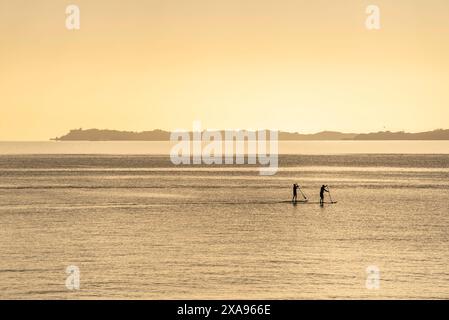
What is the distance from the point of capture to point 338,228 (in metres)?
49.6

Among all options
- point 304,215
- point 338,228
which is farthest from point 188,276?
point 304,215

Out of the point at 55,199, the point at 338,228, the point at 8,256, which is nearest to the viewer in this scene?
the point at 8,256

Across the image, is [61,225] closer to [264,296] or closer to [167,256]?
[167,256]

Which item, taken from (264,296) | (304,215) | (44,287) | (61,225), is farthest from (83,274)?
(304,215)

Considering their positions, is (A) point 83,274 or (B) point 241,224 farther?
(B) point 241,224

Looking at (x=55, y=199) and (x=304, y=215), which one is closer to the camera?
(x=304, y=215)

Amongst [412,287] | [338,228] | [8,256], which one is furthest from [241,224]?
[412,287]

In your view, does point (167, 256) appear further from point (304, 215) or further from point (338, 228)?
point (304, 215)

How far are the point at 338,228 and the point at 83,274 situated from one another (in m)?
22.6

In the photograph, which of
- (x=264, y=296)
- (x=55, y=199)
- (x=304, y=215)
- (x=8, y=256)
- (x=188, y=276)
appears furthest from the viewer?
(x=55, y=199)

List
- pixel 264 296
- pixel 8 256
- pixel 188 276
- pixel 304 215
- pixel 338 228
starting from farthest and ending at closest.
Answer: pixel 304 215 → pixel 338 228 → pixel 8 256 → pixel 188 276 → pixel 264 296

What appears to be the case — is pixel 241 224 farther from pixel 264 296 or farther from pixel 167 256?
pixel 264 296

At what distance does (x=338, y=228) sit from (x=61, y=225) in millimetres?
18743

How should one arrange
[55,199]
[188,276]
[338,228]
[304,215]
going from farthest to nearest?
1. [55,199]
2. [304,215]
3. [338,228]
4. [188,276]
